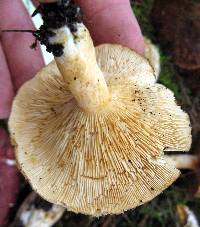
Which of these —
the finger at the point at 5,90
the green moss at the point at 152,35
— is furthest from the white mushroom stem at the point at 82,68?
the green moss at the point at 152,35

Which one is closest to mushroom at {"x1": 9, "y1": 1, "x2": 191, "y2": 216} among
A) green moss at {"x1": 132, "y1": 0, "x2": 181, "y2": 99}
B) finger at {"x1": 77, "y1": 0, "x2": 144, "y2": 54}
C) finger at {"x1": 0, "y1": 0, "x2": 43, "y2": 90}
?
finger at {"x1": 77, "y1": 0, "x2": 144, "y2": 54}

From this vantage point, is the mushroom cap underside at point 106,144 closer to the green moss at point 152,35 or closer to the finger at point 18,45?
the finger at point 18,45

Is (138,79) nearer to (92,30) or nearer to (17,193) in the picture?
(92,30)

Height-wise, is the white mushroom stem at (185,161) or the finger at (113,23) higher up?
the finger at (113,23)

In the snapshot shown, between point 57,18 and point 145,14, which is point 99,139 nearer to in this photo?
point 57,18

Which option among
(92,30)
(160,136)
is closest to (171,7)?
(92,30)

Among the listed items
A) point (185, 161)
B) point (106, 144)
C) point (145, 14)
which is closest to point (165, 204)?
point (185, 161)
